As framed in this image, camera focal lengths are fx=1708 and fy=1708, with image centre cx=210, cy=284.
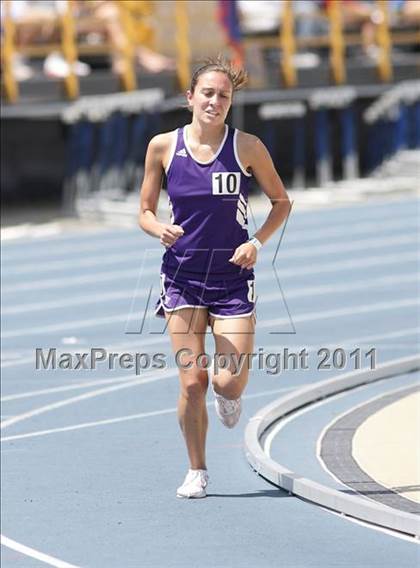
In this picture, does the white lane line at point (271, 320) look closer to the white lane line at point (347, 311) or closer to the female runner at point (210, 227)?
the white lane line at point (347, 311)

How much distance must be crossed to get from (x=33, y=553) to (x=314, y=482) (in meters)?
1.49

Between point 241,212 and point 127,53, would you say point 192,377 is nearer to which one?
point 241,212

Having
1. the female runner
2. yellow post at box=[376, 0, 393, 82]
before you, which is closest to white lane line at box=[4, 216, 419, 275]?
yellow post at box=[376, 0, 393, 82]

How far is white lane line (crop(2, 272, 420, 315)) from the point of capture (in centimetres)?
1570

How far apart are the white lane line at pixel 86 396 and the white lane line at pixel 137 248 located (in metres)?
5.08

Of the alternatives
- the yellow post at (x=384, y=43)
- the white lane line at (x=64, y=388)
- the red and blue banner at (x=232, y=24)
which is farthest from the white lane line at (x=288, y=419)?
the yellow post at (x=384, y=43)

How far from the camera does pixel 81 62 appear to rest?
2411 centimetres

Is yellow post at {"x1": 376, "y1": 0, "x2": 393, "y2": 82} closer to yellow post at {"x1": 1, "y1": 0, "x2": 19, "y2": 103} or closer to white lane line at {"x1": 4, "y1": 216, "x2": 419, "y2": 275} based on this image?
white lane line at {"x1": 4, "y1": 216, "x2": 419, "y2": 275}

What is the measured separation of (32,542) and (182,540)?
0.67m

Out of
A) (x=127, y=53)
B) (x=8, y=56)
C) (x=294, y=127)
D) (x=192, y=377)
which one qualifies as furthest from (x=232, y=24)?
(x=192, y=377)

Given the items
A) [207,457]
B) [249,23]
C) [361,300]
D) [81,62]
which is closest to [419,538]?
[207,457]

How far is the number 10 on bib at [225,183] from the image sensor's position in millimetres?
7477

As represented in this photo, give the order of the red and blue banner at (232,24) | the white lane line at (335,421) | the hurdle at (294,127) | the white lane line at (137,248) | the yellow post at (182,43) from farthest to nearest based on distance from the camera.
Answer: the hurdle at (294,127), the yellow post at (182,43), the red and blue banner at (232,24), the white lane line at (137,248), the white lane line at (335,421)

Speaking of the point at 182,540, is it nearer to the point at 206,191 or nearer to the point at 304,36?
the point at 206,191
